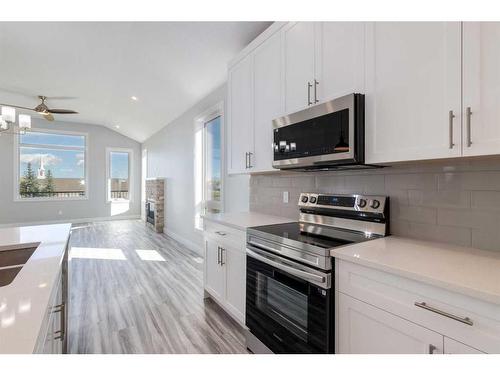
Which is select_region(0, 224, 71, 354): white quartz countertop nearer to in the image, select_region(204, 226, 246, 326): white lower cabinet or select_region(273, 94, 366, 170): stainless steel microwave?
select_region(204, 226, 246, 326): white lower cabinet

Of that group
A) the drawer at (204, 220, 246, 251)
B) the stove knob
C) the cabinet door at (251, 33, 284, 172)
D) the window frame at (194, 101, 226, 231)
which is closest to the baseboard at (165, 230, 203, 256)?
the window frame at (194, 101, 226, 231)

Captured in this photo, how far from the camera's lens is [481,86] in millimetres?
1034

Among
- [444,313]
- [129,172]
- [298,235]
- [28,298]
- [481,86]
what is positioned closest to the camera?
[28,298]

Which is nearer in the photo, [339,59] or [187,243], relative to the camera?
[339,59]

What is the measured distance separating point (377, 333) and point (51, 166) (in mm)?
9191

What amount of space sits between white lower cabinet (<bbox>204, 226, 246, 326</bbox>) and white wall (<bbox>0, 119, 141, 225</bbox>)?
7.06 metres

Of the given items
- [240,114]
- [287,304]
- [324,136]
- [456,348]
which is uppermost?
[240,114]

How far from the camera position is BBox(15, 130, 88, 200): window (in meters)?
7.06

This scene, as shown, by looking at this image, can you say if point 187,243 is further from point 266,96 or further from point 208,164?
point 266,96

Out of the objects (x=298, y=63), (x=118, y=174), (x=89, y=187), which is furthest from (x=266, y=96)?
(x=118, y=174)

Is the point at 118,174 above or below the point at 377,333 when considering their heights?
above

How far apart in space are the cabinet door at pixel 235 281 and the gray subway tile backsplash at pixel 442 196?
3.29 feet
